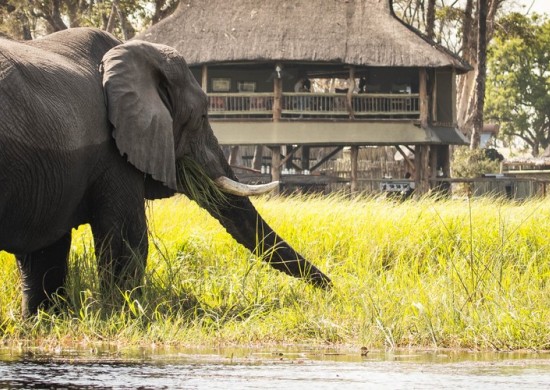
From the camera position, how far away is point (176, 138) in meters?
10.2

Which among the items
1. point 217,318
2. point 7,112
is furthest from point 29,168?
point 217,318

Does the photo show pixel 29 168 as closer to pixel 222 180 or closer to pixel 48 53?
pixel 48 53

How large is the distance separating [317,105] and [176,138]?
2368 cm

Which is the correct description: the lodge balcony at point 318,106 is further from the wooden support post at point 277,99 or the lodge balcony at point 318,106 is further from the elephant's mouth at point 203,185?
the elephant's mouth at point 203,185

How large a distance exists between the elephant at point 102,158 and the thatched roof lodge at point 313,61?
2280 cm

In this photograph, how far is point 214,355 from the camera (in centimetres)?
827

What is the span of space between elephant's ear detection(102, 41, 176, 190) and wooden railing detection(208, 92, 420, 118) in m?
23.7

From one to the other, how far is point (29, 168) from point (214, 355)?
155cm

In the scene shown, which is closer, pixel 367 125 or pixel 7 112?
pixel 7 112

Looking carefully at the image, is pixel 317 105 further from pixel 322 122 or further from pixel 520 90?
pixel 520 90

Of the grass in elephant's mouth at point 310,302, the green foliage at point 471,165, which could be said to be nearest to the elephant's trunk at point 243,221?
the grass in elephant's mouth at point 310,302

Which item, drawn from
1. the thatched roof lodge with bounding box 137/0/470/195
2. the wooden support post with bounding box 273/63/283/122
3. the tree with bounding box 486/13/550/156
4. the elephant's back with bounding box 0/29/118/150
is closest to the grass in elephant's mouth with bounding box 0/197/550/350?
the elephant's back with bounding box 0/29/118/150

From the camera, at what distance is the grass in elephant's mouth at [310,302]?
881 cm

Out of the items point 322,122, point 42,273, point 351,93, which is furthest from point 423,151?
point 42,273
